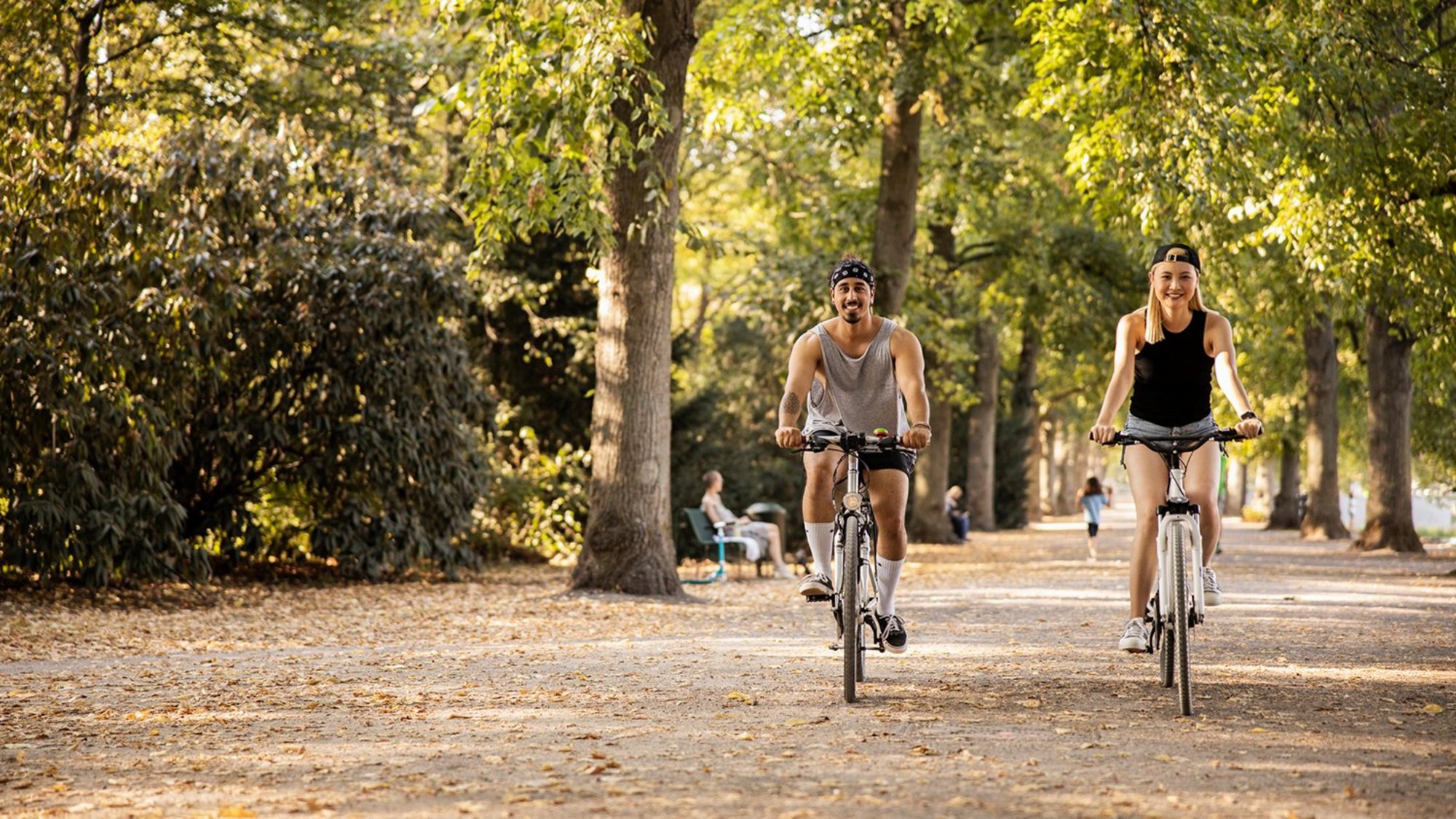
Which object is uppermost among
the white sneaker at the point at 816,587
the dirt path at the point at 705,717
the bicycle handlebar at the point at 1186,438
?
the bicycle handlebar at the point at 1186,438

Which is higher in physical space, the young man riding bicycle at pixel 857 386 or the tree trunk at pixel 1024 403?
the tree trunk at pixel 1024 403

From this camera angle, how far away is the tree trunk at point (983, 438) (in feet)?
116

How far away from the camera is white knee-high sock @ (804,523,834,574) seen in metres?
7.68

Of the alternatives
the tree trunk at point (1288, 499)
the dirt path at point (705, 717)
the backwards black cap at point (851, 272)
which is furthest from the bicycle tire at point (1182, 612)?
the tree trunk at point (1288, 499)

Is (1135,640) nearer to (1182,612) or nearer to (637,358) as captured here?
(1182,612)

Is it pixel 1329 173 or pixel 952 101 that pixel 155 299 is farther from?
pixel 952 101

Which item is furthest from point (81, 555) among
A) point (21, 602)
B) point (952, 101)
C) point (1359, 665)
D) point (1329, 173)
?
point (952, 101)

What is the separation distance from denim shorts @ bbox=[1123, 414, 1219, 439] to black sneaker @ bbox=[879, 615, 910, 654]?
56.5 inches

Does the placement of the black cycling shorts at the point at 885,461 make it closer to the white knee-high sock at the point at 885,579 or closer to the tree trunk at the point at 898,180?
the white knee-high sock at the point at 885,579

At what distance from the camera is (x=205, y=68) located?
2222cm

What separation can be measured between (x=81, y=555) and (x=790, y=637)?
21.1 feet

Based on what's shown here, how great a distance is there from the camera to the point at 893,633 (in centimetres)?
767

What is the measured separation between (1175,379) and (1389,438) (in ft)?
63.2

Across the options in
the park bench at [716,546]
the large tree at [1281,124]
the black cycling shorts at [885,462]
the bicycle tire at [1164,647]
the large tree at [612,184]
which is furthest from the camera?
the park bench at [716,546]
